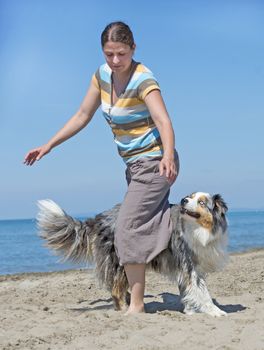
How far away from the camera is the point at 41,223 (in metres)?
5.69

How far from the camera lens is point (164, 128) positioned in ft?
16.0

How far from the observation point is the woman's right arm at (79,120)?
5.49m

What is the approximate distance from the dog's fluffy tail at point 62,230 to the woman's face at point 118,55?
4.76ft

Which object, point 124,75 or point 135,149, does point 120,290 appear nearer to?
point 135,149

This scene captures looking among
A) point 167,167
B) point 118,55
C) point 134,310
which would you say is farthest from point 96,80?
point 134,310

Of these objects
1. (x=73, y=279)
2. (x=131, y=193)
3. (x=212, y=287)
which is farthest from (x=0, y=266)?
(x=131, y=193)

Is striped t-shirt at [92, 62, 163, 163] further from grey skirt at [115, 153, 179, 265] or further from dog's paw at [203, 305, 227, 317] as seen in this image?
dog's paw at [203, 305, 227, 317]

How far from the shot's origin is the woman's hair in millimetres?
4953

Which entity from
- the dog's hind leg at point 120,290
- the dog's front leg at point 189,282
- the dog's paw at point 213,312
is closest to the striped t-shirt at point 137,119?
the dog's front leg at point 189,282

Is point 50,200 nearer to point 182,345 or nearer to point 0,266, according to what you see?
point 182,345

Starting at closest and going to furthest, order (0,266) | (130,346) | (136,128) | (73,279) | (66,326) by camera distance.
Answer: (130,346) → (66,326) → (136,128) → (73,279) → (0,266)

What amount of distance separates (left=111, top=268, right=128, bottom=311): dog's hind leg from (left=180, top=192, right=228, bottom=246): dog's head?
790 millimetres

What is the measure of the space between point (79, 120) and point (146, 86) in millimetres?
840

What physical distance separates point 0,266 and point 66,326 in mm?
10359
